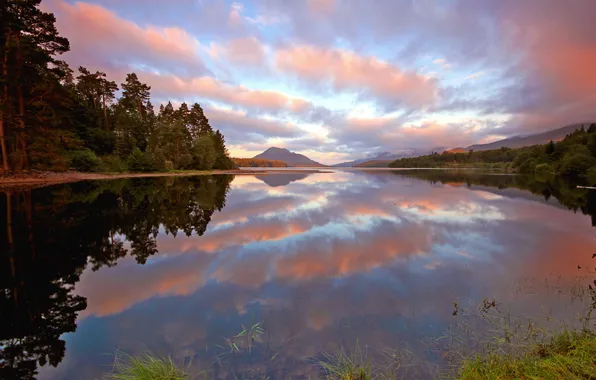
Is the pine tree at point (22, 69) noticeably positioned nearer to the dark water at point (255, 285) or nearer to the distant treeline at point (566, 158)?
the dark water at point (255, 285)

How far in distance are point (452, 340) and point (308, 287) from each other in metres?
A: 3.54

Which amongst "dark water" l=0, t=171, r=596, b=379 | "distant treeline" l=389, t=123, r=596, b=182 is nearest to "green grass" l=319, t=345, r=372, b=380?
"dark water" l=0, t=171, r=596, b=379

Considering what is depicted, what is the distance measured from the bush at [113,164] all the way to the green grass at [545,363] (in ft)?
190

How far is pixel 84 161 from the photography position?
140 feet

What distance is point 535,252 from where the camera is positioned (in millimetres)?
10375

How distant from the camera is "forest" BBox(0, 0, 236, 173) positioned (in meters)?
28.0

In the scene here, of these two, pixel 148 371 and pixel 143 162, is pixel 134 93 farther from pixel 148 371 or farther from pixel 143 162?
pixel 148 371

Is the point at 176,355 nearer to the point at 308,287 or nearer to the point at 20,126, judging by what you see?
the point at 308,287

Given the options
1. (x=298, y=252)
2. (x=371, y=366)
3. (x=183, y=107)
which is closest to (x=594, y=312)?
(x=371, y=366)

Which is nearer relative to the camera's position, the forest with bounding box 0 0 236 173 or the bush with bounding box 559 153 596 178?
the forest with bounding box 0 0 236 173

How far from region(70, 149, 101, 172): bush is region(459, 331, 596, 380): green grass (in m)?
54.8

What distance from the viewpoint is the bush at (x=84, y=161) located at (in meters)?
41.5

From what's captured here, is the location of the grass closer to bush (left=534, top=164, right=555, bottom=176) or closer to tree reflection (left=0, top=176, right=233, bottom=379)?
tree reflection (left=0, top=176, right=233, bottom=379)

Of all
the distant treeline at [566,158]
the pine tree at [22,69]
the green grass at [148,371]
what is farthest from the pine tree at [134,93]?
the distant treeline at [566,158]
